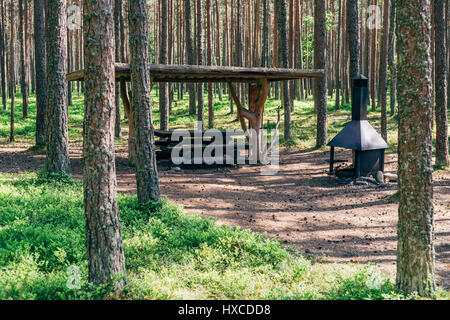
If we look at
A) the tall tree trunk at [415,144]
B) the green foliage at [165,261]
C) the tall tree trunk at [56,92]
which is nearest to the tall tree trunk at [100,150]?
the green foliage at [165,261]

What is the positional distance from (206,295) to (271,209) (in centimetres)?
527

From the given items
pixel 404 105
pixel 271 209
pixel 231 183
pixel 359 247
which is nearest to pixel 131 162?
pixel 231 183

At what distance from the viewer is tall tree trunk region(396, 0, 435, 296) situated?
482 centimetres

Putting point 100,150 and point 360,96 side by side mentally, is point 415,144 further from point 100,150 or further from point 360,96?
point 360,96

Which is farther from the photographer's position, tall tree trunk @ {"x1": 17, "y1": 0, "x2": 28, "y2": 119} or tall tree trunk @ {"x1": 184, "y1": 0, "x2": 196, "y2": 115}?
tall tree trunk @ {"x1": 17, "y1": 0, "x2": 28, "y2": 119}

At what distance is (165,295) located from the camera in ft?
16.0

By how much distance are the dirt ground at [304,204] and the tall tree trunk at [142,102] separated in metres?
1.27

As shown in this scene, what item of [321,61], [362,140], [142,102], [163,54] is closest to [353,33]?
[321,61]

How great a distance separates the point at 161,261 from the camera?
246 inches

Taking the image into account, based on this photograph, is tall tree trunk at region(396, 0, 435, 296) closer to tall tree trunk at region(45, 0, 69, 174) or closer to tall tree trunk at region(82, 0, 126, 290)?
tall tree trunk at region(82, 0, 126, 290)

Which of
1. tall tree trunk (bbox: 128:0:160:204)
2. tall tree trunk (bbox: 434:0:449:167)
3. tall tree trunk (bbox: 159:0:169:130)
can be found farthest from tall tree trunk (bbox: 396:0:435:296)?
tall tree trunk (bbox: 159:0:169:130)

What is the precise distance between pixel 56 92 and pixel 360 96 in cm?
889

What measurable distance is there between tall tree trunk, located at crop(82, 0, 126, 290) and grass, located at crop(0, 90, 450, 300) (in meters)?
0.36
